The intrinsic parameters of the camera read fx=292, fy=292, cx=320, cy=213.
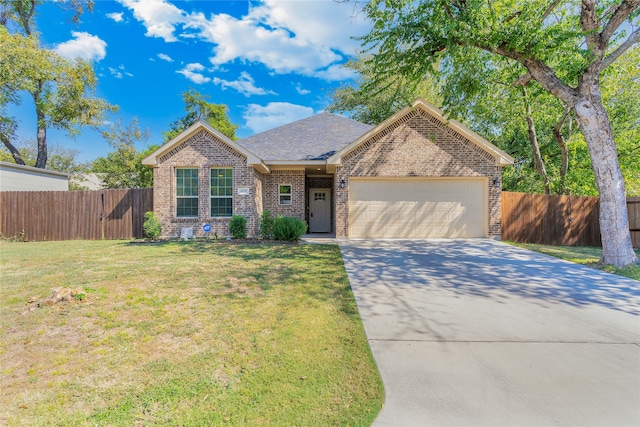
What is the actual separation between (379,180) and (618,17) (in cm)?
784

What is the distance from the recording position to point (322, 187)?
1503cm

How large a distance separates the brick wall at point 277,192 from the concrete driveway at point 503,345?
291 inches

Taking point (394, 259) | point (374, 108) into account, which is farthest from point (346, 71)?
point (394, 259)

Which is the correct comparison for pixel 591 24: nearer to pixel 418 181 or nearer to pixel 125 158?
pixel 418 181

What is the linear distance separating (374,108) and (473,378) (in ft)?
75.8

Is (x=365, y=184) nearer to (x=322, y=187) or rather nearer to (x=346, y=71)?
(x=322, y=187)

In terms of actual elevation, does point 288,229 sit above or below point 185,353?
above

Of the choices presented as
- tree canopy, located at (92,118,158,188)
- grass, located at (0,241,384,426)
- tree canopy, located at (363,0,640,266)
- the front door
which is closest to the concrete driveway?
grass, located at (0,241,384,426)

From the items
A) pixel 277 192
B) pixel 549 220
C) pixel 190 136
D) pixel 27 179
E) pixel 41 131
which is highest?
pixel 41 131

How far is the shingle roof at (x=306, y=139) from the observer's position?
513 inches

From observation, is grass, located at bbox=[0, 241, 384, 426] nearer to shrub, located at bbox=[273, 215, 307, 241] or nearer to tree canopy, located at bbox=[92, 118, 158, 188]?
shrub, located at bbox=[273, 215, 307, 241]

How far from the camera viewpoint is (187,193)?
12195mm

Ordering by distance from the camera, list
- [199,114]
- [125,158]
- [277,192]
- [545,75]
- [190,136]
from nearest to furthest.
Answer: [545,75], [190,136], [277,192], [199,114], [125,158]

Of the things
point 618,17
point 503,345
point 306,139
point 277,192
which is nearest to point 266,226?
point 277,192
